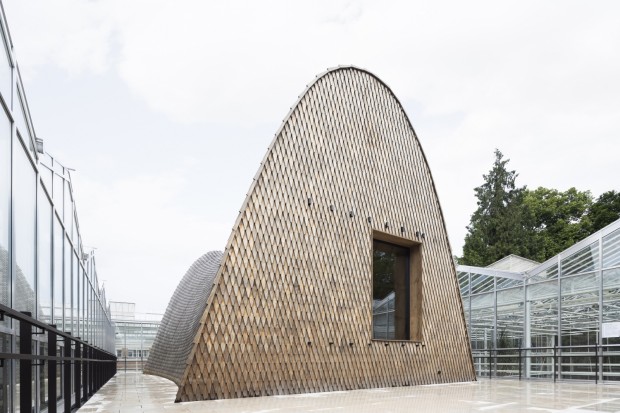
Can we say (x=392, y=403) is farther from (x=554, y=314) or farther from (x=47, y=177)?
(x=554, y=314)

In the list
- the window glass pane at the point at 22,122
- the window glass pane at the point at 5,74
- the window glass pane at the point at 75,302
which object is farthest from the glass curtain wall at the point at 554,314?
the window glass pane at the point at 5,74

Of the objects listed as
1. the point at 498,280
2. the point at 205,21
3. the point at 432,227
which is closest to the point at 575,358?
the point at 498,280

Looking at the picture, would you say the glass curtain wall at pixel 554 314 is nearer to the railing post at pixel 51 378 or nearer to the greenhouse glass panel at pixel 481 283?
the greenhouse glass panel at pixel 481 283

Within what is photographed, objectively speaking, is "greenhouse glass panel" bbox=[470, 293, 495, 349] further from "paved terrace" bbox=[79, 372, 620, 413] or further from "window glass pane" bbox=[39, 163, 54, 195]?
"window glass pane" bbox=[39, 163, 54, 195]

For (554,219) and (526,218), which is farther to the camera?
(554,219)

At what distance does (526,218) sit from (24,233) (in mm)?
33102

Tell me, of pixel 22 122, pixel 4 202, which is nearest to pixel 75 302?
pixel 22 122

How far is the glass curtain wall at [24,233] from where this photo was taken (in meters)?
3.38

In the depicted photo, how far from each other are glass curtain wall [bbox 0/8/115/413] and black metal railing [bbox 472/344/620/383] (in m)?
11.9

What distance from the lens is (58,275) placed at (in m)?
6.30

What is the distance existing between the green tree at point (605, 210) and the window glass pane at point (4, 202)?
3350 centimetres

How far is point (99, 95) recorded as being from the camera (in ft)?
57.0

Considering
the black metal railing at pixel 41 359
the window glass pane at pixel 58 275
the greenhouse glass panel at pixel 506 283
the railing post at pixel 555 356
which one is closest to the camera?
the black metal railing at pixel 41 359

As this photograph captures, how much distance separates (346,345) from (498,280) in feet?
23.7
